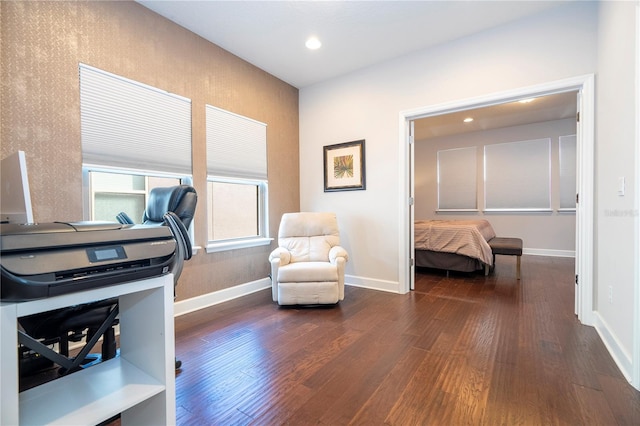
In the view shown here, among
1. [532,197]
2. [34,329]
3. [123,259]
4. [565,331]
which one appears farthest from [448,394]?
[532,197]

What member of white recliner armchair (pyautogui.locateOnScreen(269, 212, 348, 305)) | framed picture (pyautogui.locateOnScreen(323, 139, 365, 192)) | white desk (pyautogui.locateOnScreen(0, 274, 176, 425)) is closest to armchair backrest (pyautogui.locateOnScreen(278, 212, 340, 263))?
white recliner armchair (pyautogui.locateOnScreen(269, 212, 348, 305))

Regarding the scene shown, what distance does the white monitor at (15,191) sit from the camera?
104 cm

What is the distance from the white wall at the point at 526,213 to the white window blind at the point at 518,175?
98 millimetres

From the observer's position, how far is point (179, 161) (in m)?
2.80

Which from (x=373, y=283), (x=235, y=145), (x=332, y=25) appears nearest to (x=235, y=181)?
(x=235, y=145)

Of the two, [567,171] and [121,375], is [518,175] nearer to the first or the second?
[567,171]

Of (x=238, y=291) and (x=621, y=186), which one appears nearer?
(x=621, y=186)

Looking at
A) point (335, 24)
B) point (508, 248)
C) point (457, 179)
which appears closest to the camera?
point (335, 24)

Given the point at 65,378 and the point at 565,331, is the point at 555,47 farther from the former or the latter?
the point at 65,378

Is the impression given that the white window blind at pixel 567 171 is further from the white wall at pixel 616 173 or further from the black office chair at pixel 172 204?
the black office chair at pixel 172 204

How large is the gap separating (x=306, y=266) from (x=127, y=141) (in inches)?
77.8

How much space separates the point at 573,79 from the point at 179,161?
3.67 meters

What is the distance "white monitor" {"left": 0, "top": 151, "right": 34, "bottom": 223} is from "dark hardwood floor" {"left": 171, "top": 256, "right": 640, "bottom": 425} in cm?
114

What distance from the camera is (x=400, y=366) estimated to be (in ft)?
6.05
